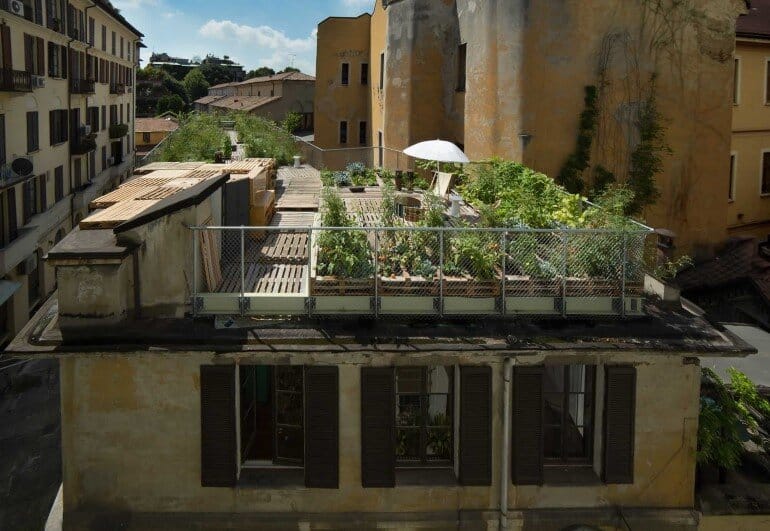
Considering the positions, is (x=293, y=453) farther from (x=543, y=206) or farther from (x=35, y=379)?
(x=35, y=379)

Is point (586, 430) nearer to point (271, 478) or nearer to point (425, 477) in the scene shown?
point (425, 477)

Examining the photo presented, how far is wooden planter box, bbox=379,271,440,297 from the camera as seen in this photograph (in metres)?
10.2

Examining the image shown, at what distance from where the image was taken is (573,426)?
11055 mm

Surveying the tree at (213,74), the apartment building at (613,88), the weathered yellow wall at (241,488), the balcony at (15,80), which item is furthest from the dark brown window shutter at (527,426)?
the tree at (213,74)

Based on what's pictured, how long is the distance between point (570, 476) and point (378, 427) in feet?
9.41

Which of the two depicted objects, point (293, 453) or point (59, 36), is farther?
point (59, 36)

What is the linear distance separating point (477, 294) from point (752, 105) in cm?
2418

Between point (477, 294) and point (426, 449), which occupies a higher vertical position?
point (477, 294)

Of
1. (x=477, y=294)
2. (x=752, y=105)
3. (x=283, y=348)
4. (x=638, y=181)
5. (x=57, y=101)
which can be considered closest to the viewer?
(x=283, y=348)

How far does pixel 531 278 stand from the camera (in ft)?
34.1

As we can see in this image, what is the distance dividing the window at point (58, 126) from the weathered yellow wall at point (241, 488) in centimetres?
2411

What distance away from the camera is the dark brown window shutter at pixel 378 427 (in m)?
9.84

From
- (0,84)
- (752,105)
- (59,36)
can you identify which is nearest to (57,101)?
(59,36)

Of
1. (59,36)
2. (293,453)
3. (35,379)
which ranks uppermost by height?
(59,36)
